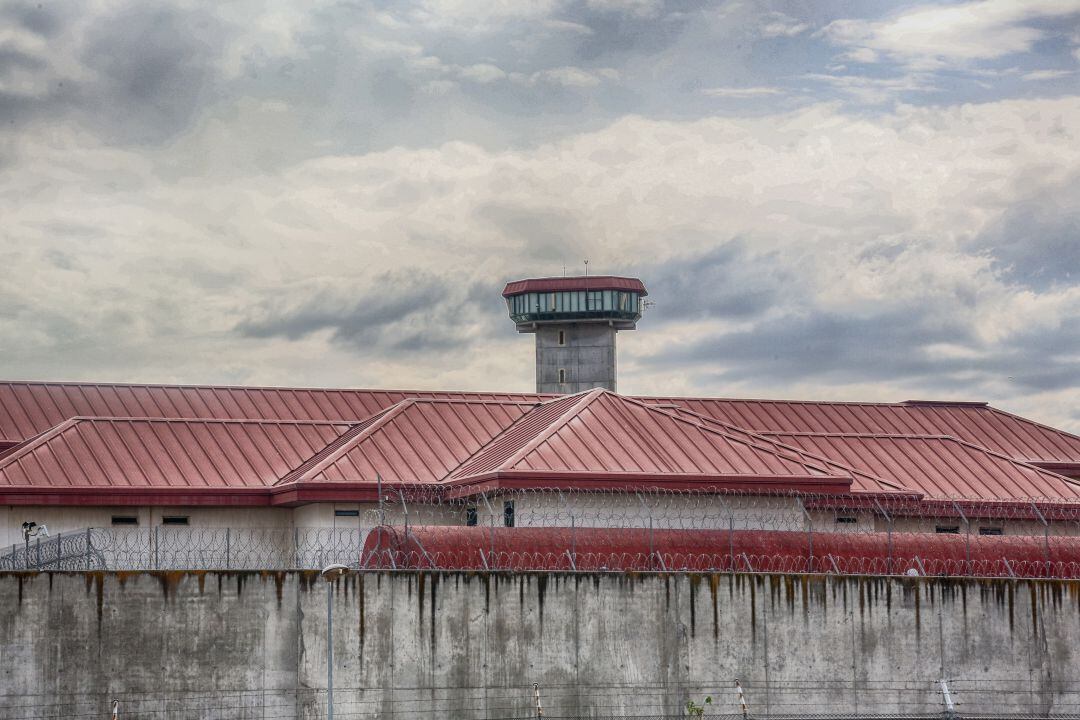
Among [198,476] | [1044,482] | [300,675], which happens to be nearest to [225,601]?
[300,675]

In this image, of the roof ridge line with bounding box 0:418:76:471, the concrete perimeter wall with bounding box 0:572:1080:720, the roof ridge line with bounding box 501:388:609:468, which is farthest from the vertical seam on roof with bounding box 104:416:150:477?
the concrete perimeter wall with bounding box 0:572:1080:720

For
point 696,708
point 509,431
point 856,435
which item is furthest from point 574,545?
point 856,435

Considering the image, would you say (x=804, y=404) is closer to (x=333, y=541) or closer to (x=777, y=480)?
(x=777, y=480)

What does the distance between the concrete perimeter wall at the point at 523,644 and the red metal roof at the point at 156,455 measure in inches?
429

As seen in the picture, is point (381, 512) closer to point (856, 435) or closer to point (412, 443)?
point (412, 443)

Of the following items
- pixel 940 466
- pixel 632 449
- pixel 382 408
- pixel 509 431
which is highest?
pixel 382 408

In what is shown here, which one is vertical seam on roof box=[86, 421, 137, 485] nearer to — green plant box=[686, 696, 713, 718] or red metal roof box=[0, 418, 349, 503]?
red metal roof box=[0, 418, 349, 503]

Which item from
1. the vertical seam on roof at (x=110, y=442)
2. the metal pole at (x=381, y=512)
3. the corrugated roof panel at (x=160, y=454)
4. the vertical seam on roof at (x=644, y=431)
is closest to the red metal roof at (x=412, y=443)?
the metal pole at (x=381, y=512)

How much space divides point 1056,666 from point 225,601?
16.4m

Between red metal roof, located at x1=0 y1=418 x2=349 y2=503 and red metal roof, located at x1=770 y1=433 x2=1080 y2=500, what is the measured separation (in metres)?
14.4

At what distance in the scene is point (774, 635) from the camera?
31828mm

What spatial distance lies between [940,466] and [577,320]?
32.4 m

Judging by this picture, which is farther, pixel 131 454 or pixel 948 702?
pixel 131 454

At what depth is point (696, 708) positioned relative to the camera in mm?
30891
